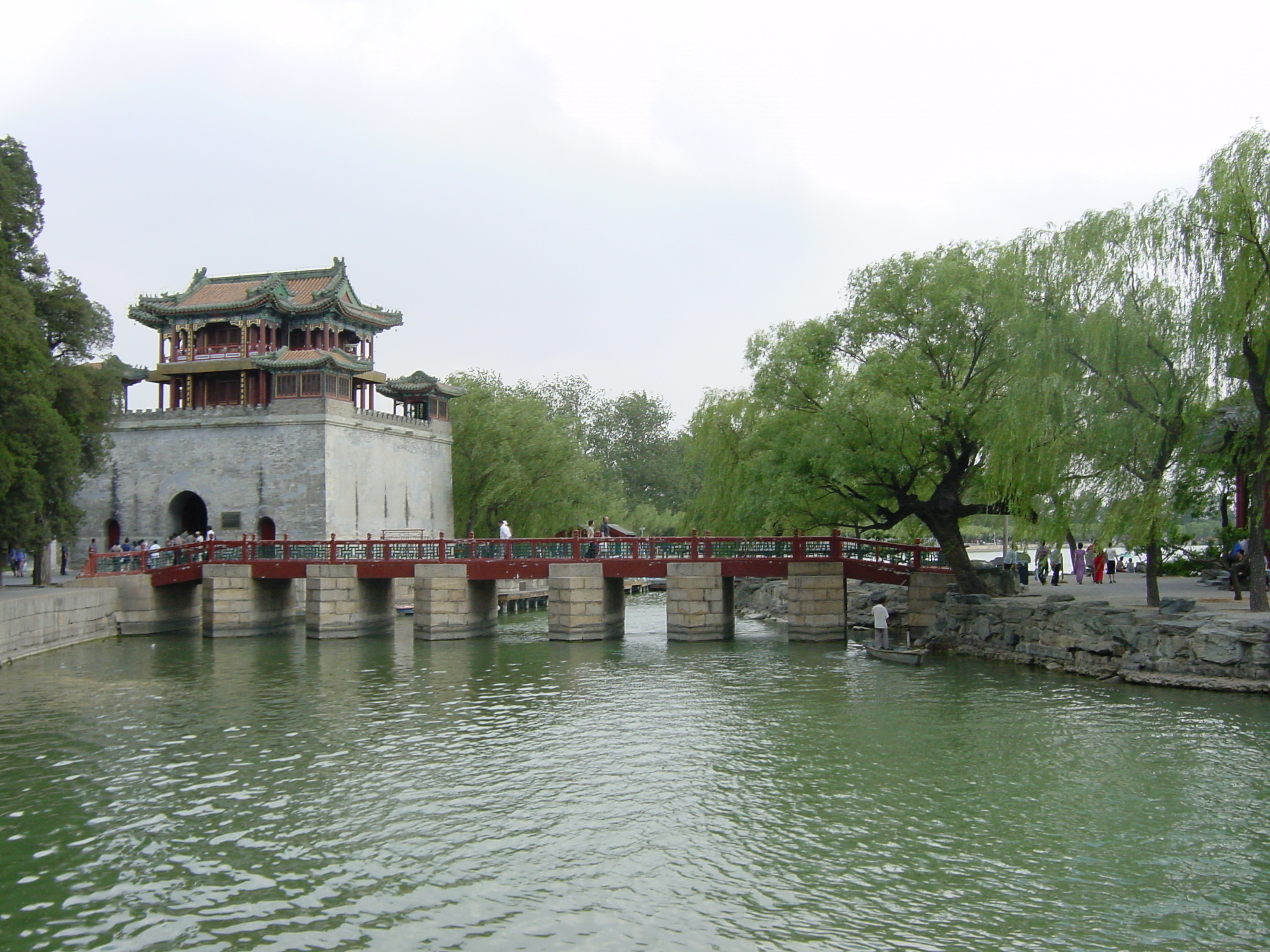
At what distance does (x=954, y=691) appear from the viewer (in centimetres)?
1952

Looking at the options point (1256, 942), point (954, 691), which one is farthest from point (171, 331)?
point (1256, 942)

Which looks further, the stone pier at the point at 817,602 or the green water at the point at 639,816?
the stone pier at the point at 817,602

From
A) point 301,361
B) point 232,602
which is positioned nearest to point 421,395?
point 301,361

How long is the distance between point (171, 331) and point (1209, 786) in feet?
126

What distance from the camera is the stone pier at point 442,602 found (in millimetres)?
28672

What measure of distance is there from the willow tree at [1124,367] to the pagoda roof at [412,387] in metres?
27.5

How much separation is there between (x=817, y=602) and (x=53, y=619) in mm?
19096

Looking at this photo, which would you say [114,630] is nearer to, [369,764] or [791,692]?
[369,764]

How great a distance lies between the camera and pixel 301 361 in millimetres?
37125

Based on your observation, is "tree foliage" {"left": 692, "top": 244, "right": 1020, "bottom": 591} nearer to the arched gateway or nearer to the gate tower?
the gate tower

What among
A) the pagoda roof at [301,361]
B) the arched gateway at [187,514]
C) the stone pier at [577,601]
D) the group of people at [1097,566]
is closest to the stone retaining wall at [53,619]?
the arched gateway at [187,514]

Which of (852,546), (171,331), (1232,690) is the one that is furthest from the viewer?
(171,331)

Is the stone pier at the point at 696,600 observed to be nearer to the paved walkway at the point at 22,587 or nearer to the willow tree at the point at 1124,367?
the willow tree at the point at 1124,367

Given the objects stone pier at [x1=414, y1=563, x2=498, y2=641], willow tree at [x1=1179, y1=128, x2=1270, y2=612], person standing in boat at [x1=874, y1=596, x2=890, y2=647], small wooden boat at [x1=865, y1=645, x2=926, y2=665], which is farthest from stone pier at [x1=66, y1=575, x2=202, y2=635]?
willow tree at [x1=1179, y1=128, x2=1270, y2=612]
